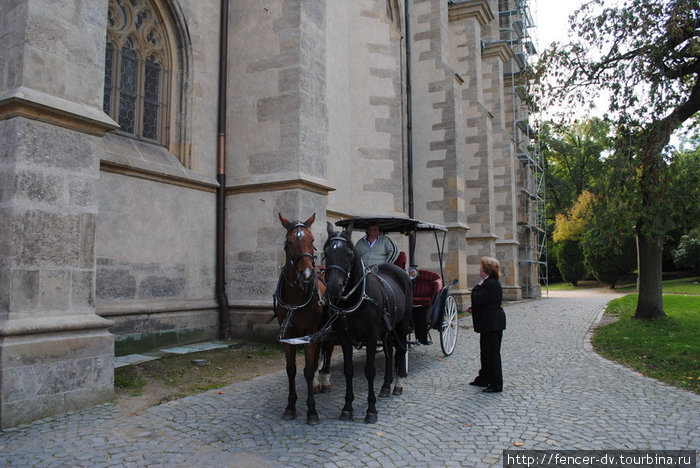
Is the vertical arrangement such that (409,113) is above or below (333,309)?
above

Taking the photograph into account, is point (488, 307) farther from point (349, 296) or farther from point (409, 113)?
point (409, 113)

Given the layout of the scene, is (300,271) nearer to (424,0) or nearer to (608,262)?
(424,0)

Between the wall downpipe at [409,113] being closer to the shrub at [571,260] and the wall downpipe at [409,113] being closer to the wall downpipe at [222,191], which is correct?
the wall downpipe at [222,191]

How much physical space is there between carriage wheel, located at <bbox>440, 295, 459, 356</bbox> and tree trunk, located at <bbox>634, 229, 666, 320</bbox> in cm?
666

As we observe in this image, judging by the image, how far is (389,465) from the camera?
3744mm

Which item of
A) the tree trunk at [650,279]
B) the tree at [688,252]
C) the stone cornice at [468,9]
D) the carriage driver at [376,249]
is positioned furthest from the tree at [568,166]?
the carriage driver at [376,249]

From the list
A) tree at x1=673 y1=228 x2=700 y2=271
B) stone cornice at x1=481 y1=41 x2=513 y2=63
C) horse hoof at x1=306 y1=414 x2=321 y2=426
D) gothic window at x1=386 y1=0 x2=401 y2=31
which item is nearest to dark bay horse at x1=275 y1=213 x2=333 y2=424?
horse hoof at x1=306 y1=414 x2=321 y2=426

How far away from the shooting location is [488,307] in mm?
6199

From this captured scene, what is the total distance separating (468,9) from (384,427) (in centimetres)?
1967

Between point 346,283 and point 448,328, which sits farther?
point 448,328

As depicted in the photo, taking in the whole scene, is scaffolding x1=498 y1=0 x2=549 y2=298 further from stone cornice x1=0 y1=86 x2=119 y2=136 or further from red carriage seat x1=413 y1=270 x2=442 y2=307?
stone cornice x1=0 y1=86 x2=119 y2=136

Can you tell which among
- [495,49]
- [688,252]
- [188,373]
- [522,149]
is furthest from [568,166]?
[188,373]

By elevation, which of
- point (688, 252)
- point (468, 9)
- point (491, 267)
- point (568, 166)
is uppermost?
point (468, 9)

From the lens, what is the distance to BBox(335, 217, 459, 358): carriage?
7516 millimetres
